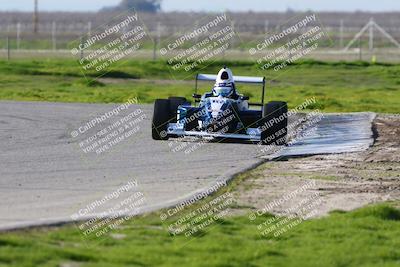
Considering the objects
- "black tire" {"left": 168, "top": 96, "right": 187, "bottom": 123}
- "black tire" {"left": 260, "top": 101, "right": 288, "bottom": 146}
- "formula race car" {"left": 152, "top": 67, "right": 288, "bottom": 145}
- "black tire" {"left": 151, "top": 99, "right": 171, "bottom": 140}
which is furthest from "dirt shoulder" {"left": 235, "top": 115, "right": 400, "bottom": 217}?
"black tire" {"left": 168, "top": 96, "right": 187, "bottom": 123}

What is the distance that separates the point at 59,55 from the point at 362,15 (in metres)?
86.8

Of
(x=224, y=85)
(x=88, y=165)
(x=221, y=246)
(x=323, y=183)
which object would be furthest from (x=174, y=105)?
(x=221, y=246)

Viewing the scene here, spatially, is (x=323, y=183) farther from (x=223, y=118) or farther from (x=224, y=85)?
(x=224, y=85)

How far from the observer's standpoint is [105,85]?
4084cm

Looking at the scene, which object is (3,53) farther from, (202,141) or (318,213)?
(318,213)

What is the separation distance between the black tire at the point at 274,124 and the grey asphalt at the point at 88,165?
1.07ft

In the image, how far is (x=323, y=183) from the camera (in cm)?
1555

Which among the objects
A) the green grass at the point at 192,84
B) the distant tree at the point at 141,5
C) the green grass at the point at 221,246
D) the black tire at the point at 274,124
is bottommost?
the distant tree at the point at 141,5

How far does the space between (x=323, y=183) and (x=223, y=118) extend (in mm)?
5426

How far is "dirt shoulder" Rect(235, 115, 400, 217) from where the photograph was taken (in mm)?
13664

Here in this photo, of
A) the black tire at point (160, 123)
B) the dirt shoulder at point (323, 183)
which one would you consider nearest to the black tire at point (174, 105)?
the black tire at point (160, 123)

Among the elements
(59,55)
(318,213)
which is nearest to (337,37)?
(59,55)

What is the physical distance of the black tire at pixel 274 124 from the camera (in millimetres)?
20719

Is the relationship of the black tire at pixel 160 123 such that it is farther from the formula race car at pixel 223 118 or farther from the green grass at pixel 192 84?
the green grass at pixel 192 84
